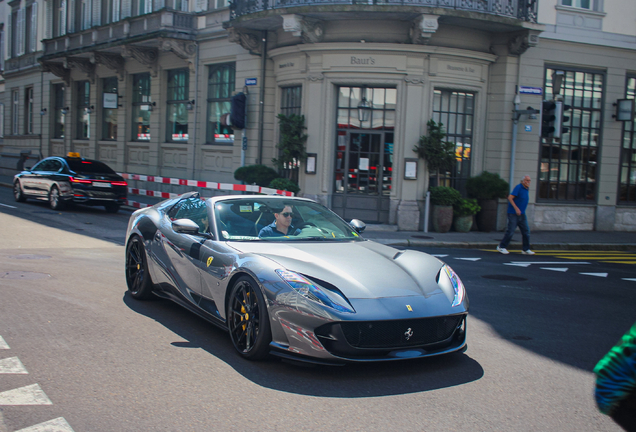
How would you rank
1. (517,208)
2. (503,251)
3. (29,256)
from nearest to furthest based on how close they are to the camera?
(29,256)
(517,208)
(503,251)

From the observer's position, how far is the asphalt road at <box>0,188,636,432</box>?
379 cm

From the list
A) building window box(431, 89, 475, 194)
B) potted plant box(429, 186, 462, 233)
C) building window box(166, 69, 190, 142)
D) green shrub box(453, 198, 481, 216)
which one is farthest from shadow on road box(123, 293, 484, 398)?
building window box(166, 69, 190, 142)

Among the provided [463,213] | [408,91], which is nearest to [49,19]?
[408,91]

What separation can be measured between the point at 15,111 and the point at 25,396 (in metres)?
39.6

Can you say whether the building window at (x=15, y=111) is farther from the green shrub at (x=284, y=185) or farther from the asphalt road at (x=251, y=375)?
the asphalt road at (x=251, y=375)

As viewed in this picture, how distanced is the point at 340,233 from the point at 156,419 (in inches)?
117

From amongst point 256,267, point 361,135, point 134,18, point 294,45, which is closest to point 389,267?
point 256,267

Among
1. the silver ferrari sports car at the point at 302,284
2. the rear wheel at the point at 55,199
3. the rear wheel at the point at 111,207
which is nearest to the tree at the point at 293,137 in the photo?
the rear wheel at the point at 111,207

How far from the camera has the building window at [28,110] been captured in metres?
36.9

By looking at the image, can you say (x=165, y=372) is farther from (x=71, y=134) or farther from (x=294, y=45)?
(x=71, y=134)

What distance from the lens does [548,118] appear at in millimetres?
16484

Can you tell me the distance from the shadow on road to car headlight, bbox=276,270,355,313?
521 millimetres

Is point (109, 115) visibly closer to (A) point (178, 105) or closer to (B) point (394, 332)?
(A) point (178, 105)

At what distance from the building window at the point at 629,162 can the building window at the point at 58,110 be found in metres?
27.3
